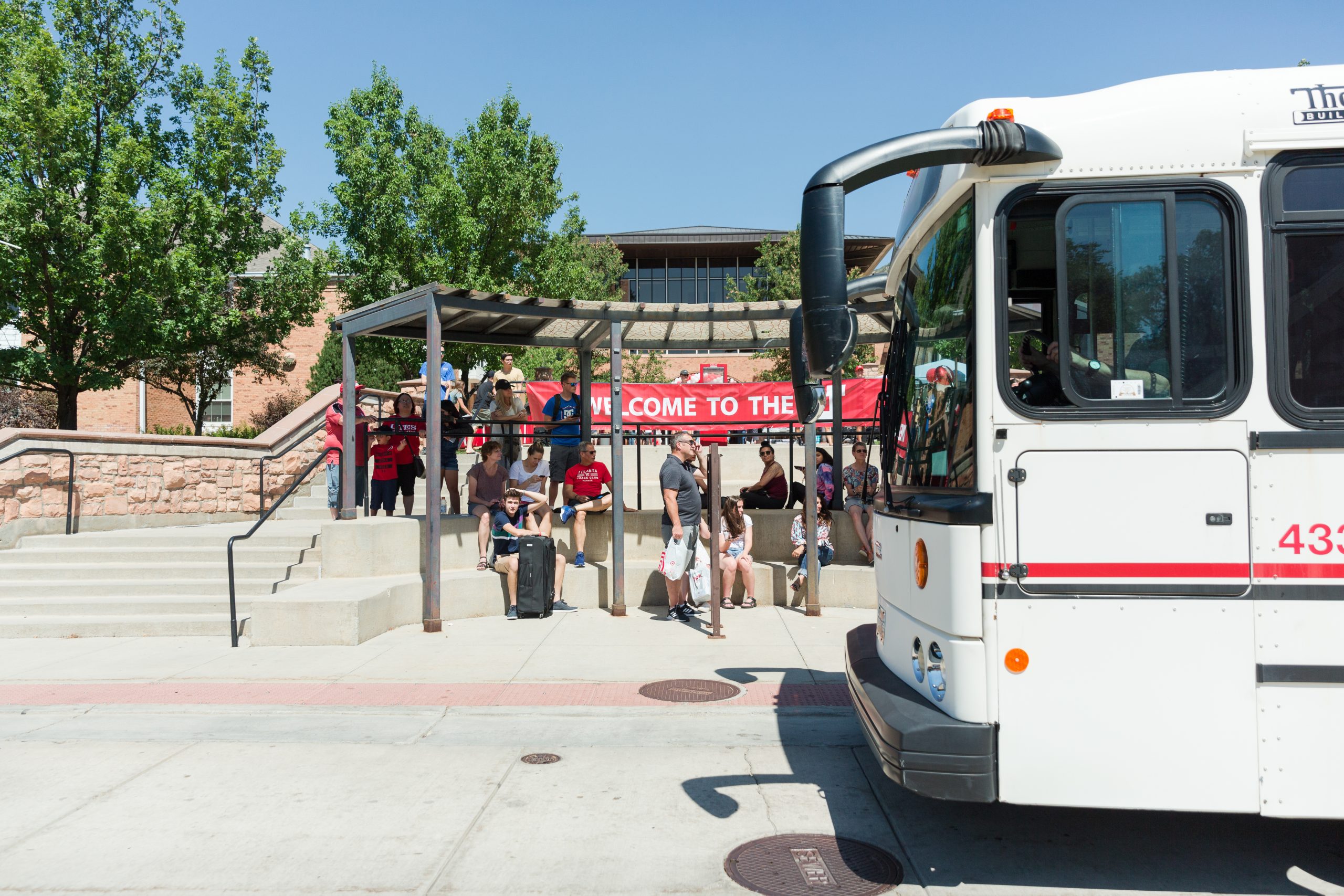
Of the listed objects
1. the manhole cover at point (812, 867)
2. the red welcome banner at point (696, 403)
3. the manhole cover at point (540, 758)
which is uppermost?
the red welcome banner at point (696, 403)

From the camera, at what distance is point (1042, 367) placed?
12.1ft

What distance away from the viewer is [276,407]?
30.8 metres

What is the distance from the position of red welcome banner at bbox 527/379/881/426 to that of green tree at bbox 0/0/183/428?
7.09m

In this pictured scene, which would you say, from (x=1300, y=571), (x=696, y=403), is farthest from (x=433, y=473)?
(x=696, y=403)

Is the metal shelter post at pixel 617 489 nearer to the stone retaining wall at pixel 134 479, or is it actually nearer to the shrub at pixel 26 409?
the stone retaining wall at pixel 134 479

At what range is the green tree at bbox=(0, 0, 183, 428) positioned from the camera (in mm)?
14602

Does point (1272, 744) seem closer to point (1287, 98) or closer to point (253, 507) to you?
point (1287, 98)

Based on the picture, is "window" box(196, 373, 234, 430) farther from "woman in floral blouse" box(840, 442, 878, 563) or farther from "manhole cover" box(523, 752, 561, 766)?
"manhole cover" box(523, 752, 561, 766)

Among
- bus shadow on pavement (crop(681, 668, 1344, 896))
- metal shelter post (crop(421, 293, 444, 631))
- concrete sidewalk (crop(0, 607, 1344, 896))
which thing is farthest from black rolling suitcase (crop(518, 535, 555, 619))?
bus shadow on pavement (crop(681, 668, 1344, 896))

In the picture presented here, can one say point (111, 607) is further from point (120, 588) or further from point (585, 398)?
point (585, 398)

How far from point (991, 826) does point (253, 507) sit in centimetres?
1295

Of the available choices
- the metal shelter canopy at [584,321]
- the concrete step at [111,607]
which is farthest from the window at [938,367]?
the concrete step at [111,607]

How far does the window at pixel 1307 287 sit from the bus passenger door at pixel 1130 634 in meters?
0.36

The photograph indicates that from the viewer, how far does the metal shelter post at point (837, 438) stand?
10836mm
